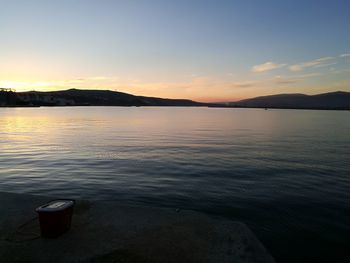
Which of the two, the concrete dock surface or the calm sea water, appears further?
the calm sea water

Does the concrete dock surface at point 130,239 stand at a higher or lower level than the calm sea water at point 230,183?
higher

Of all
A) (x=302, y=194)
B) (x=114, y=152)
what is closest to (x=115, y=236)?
(x=302, y=194)

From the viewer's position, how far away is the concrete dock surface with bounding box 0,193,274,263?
21.7ft

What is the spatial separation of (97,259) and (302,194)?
1074 centimetres

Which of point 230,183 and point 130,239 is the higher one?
point 130,239

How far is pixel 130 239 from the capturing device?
7422 mm

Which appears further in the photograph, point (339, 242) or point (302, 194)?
point (302, 194)

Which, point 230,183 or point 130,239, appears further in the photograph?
point 230,183

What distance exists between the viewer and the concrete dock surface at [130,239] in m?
6.62

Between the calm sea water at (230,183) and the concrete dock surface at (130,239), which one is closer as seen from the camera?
the concrete dock surface at (130,239)

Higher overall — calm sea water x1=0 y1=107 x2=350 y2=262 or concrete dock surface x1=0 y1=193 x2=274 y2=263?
concrete dock surface x1=0 y1=193 x2=274 y2=263

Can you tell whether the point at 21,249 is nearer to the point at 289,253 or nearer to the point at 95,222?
the point at 95,222

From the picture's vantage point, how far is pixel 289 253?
8.51 m

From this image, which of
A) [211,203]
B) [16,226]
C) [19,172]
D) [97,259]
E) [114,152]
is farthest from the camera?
[114,152]
